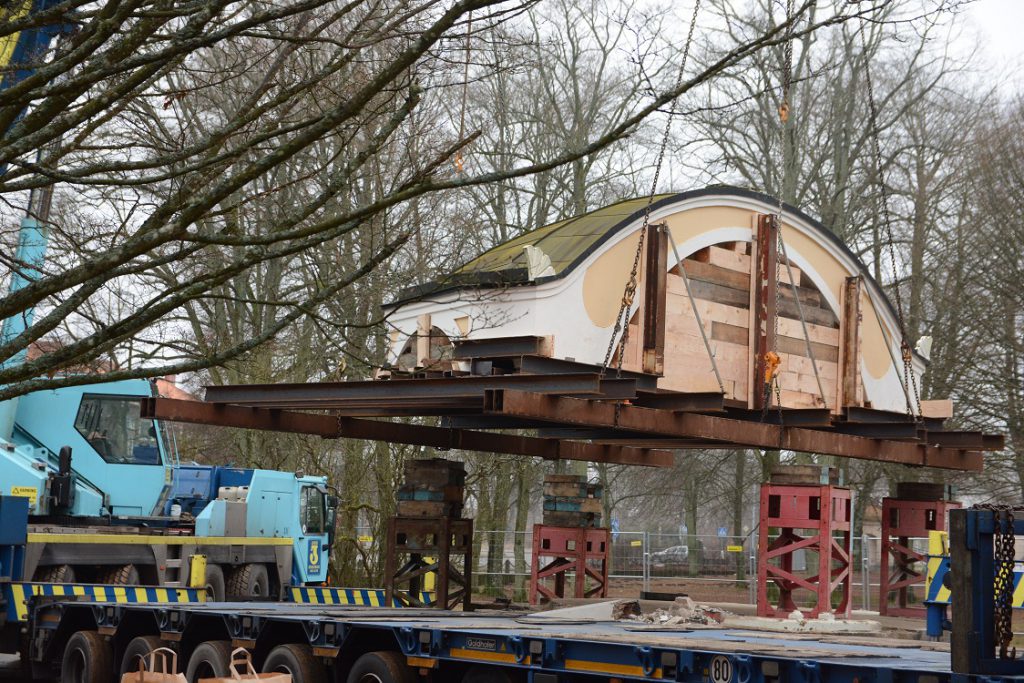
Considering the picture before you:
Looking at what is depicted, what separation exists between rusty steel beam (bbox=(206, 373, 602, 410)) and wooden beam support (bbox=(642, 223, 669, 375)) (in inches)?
70.3

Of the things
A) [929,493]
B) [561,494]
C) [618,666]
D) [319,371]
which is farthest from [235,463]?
[618,666]

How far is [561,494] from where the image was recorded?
17.5 metres

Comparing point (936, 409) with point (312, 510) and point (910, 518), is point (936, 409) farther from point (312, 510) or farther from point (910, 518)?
point (312, 510)

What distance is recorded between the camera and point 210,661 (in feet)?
41.1

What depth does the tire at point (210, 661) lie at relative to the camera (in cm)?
1244

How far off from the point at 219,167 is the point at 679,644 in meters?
4.41

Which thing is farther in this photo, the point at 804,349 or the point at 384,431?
the point at 384,431

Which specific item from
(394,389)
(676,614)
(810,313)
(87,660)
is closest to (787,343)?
(810,313)

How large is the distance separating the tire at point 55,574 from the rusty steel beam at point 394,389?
5143 mm

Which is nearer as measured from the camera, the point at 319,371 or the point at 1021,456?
the point at 1021,456

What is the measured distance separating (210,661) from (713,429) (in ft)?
A: 17.6

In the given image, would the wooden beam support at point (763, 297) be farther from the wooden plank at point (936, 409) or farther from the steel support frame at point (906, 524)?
the steel support frame at point (906, 524)

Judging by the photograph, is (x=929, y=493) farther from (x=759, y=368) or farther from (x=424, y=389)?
(x=424, y=389)

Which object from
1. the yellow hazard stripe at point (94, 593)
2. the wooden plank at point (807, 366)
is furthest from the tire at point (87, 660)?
the wooden plank at point (807, 366)
